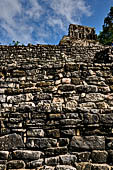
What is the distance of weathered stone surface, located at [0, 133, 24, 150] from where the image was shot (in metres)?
1.75

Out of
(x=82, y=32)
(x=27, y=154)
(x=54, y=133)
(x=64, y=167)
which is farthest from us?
(x=82, y=32)

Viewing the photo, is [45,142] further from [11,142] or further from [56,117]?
[11,142]

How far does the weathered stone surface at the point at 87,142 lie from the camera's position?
1723mm

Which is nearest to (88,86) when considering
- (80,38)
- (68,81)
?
(68,81)

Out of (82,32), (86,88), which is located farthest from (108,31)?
(86,88)

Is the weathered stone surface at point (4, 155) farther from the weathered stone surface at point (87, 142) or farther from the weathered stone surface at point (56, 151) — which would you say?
the weathered stone surface at point (87, 142)

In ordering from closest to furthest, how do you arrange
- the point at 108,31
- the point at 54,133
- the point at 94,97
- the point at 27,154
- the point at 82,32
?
the point at 27,154, the point at 54,133, the point at 94,97, the point at 82,32, the point at 108,31

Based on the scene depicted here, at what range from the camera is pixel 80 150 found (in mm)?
1713

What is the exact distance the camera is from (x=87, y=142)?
68.6 inches

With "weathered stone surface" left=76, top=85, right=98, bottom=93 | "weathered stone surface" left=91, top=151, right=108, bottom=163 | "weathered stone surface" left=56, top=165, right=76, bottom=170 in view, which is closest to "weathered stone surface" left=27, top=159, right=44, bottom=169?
"weathered stone surface" left=56, top=165, right=76, bottom=170

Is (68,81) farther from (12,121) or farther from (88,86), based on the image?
(12,121)

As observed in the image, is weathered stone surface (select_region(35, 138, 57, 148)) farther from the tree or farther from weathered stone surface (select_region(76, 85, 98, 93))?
the tree

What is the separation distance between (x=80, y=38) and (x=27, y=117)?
978 centimetres

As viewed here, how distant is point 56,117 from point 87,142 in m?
0.57
